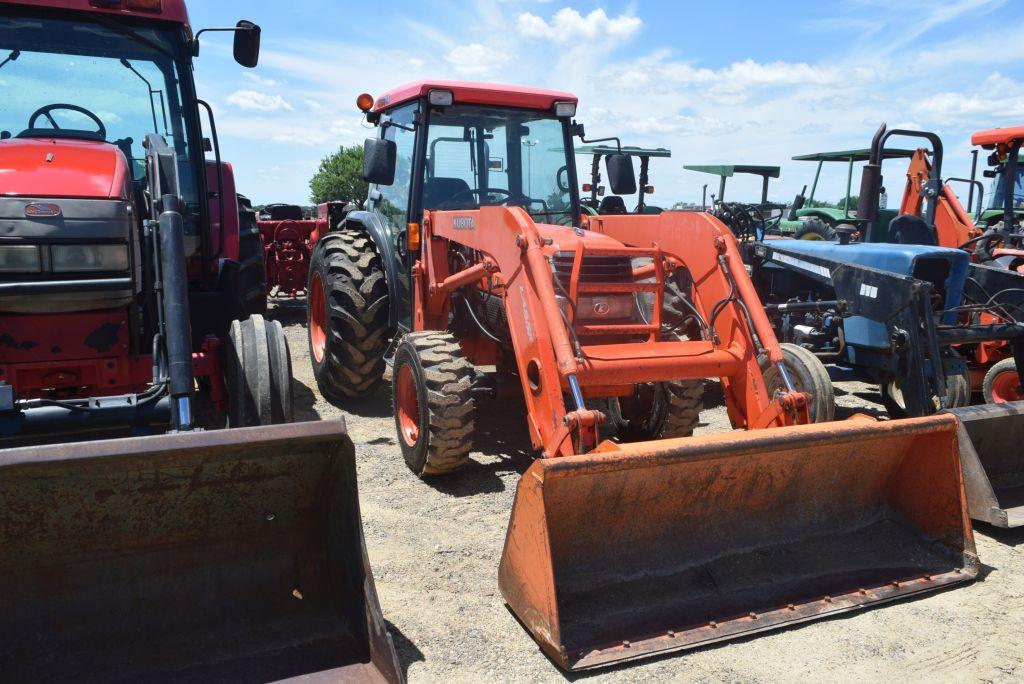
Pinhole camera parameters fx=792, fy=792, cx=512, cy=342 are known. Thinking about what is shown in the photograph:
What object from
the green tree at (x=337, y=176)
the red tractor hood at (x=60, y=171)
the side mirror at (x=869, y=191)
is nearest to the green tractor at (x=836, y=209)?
the side mirror at (x=869, y=191)

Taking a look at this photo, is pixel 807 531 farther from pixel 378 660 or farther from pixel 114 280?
pixel 114 280

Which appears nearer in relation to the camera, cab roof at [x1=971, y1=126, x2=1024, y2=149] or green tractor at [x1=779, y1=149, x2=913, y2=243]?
cab roof at [x1=971, y1=126, x2=1024, y2=149]

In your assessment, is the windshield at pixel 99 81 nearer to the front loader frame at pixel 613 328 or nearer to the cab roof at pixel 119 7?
the cab roof at pixel 119 7

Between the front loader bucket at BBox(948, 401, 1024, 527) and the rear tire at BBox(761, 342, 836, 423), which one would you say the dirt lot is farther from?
the rear tire at BBox(761, 342, 836, 423)

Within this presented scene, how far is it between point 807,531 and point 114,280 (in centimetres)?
326

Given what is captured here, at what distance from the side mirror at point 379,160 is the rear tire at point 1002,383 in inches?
182

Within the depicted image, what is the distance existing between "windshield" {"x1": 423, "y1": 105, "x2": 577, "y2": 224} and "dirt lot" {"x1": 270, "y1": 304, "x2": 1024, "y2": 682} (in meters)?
2.19

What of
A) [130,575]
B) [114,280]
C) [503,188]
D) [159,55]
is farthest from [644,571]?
[159,55]

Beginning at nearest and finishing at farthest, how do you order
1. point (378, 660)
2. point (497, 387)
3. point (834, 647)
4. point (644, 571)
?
1. point (378, 660)
2. point (834, 647)
3. point (644, 571)
4. point (497, 387)

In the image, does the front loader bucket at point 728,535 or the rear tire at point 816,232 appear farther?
the rear tire at point 816,232

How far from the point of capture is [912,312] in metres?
4.70

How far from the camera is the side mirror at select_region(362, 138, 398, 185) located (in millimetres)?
4980

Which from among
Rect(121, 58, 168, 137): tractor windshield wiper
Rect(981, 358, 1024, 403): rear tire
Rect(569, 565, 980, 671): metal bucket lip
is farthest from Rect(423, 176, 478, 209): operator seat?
Rect(981, 358, 1024, 403): rear tire

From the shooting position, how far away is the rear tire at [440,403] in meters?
4.20
